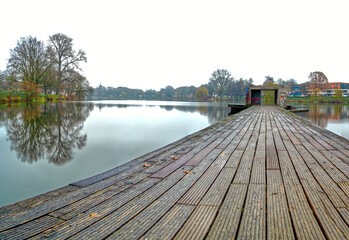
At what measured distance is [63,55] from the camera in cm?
2994

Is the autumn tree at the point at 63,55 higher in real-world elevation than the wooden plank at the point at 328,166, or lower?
higher

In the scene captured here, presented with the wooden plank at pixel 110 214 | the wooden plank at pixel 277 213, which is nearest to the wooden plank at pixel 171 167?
the wooden plank at pixel 110 214

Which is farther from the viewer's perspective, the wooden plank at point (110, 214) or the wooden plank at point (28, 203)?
the wooden plank at point (28, 203)

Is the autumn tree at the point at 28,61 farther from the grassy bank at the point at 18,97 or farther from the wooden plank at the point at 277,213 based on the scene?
the wooden plank at the point at 277,213

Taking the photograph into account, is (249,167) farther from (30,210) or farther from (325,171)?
(30,210)

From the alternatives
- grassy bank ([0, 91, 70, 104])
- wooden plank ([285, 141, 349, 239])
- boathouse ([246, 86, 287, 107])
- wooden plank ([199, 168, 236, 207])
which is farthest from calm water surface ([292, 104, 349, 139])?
grassy bank ([0, 91, 70, 104])

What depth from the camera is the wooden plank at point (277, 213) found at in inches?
46.0

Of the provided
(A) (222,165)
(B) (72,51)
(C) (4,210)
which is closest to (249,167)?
(A) (222,165)

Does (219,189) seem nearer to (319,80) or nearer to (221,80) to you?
(319,80)

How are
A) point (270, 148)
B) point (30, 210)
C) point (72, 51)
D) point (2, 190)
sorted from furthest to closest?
point (72, 51), point (270, 148), point (2, 190), point (30, 210)

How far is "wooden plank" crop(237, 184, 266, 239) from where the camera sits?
46.1 inches

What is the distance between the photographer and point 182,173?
228 centimetres

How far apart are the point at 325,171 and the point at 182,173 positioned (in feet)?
4.77

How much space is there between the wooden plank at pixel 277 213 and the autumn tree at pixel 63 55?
3248cm
